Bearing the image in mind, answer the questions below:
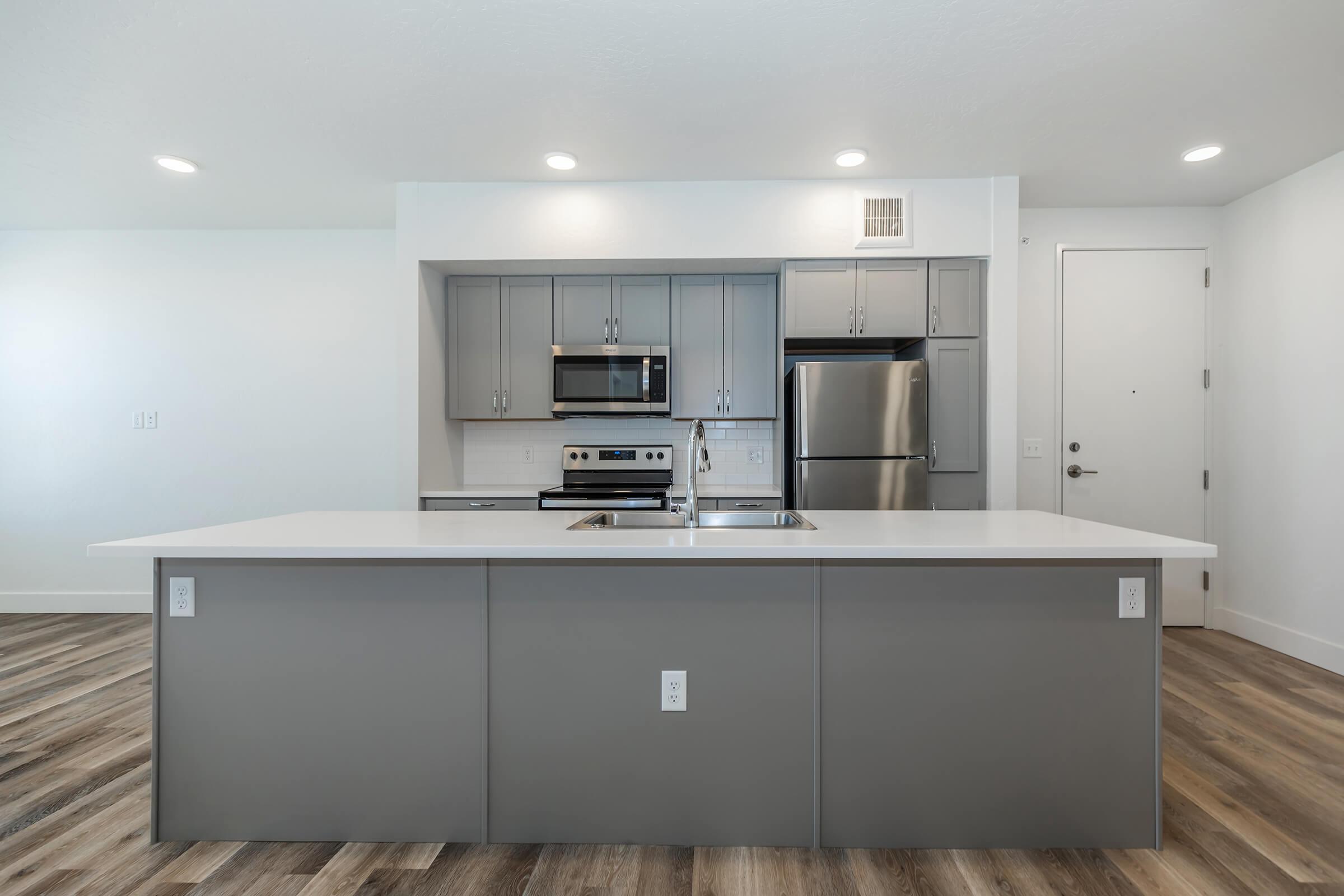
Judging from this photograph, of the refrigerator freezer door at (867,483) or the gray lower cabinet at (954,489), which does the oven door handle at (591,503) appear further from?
the gray lower cabinet at (954,489)

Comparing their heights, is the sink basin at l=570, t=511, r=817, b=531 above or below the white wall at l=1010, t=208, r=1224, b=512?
below

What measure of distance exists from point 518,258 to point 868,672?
2.85 meters

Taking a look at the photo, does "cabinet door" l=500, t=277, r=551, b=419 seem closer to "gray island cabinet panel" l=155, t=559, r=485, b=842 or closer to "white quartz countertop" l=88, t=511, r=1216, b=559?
"white quartz countertop" l=88, t=511, r=1216, b=559

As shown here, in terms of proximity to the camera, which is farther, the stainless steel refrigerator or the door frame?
the door frame

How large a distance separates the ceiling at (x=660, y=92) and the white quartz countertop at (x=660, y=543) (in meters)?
1.67

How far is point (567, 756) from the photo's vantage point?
1902mm

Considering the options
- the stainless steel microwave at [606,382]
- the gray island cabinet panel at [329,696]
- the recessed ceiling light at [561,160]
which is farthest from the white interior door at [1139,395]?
the gray island cabinet panel at [329,696]

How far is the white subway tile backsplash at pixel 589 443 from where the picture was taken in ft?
14.8

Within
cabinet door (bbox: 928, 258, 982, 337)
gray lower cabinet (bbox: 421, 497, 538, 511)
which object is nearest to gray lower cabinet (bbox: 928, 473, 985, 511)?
cabinet door (bbox: 928, 258, 982, 337)

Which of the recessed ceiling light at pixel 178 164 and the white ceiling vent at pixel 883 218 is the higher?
the recessed ceiling light at pixel 178 164

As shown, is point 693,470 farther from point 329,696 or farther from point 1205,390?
point 1205,390

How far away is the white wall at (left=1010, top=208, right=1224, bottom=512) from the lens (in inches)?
160

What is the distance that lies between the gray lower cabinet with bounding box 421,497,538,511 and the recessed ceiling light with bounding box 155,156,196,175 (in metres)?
2.03

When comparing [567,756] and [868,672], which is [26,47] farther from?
[868,672]
